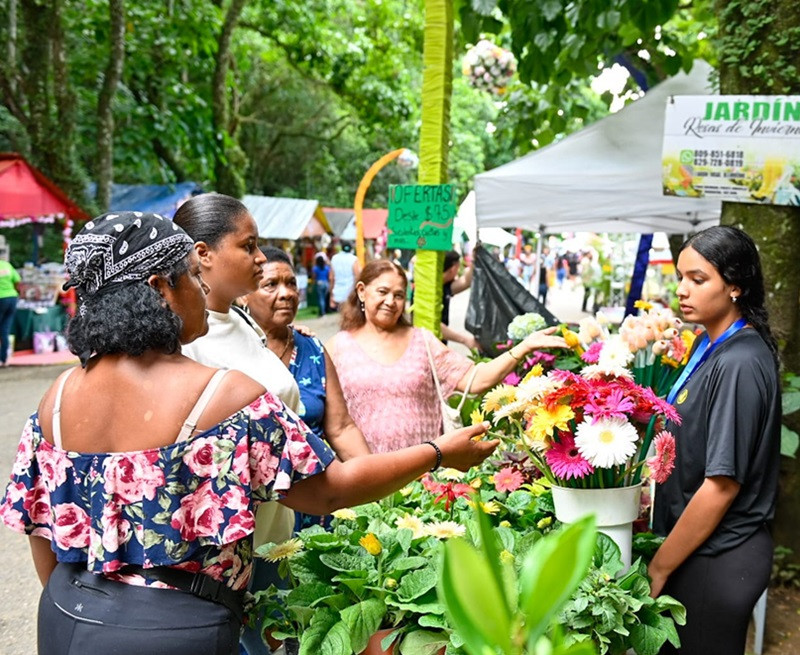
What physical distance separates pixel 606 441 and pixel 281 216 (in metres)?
19.3

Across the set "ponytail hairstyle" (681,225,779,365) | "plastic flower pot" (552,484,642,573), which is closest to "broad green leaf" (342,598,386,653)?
"plastic flower pot" (552,484,642,573)

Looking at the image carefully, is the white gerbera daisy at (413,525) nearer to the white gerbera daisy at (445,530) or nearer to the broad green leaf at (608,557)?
the white gerbera daisy at (445,530)

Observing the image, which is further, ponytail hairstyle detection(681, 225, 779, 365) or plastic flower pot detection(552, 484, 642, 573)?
ponytail hairstyle detection(681, 225, 779, 365)

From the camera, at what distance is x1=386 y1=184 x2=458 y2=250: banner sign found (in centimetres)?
464

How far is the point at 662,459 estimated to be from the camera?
1.97 meters

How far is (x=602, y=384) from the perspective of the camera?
80.9 inches

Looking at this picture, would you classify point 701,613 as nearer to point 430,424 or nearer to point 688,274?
point 688,274

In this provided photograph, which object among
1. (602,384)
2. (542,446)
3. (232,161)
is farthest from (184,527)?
(232,161)

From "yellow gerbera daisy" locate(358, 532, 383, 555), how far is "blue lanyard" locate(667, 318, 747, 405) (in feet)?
3.03

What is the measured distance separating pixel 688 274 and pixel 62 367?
1115cm

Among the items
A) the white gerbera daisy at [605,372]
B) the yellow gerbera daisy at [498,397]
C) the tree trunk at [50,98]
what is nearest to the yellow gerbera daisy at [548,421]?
the white gerbera daisy at [605,372]

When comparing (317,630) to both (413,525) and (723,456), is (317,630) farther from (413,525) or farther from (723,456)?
(723,456)

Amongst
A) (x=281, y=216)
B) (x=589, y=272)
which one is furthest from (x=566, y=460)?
(x=281, y=216)

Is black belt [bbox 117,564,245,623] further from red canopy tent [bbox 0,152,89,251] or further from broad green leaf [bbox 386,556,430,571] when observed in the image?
red canopy tent [bbox 0,152,89,251]
